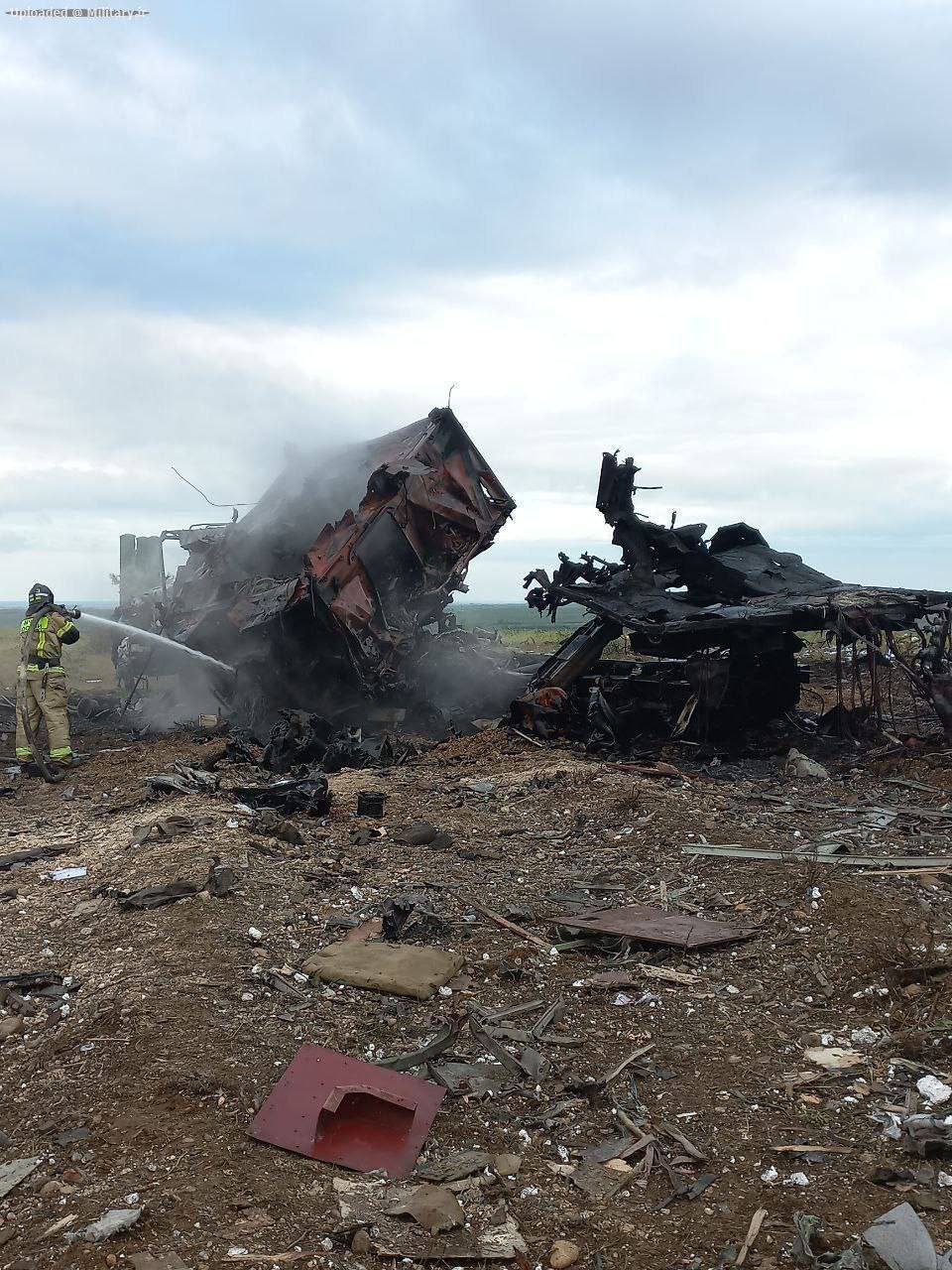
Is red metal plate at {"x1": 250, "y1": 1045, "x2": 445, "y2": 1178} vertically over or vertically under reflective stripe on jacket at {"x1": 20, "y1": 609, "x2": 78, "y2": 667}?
under

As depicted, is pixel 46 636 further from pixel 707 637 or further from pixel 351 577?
pixel 707 637

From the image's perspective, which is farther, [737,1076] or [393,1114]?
[737,1076]

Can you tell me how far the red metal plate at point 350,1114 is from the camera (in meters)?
3.21

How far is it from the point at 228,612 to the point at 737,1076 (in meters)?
9.94

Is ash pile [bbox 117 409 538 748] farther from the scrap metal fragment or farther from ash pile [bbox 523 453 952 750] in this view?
the scrap metal fragment

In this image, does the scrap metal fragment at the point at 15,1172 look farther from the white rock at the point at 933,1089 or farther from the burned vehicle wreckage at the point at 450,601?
the burned vehicle wreckage at the point at 450,601

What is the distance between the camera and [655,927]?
5.06 m

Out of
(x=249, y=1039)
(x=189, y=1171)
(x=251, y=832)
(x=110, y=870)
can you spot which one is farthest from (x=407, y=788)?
(x=189, y=1171)

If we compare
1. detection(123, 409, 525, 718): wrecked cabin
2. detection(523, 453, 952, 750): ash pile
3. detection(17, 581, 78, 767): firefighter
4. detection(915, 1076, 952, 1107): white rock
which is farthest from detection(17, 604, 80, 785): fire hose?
detection(915, 1076, 952, 1107): white rock

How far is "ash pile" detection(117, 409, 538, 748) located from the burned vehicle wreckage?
0.09 feet

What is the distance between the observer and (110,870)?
6.14 meters

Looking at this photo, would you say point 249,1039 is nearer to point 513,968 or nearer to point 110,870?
point 513,968

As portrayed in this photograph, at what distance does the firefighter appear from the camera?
10.6 metres

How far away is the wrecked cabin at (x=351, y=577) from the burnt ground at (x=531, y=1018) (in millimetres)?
4325
